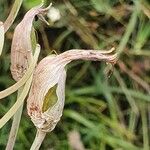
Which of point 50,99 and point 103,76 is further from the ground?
point 50,99

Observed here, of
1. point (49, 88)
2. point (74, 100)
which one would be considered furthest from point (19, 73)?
point (74, 100)

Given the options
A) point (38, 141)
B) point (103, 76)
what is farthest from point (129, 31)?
point (38, 141)

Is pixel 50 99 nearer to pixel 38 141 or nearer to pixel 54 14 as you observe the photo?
pixel 38 141

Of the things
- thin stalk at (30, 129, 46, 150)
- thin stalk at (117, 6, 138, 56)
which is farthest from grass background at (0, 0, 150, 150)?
thin stalk at (30, 129, 46, 150)

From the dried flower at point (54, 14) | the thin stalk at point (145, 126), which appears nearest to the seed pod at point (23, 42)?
the dried flower at point (54, 14)

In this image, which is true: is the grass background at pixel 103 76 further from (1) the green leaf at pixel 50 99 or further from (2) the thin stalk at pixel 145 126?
(1) the green leaf at pixel 50 99
